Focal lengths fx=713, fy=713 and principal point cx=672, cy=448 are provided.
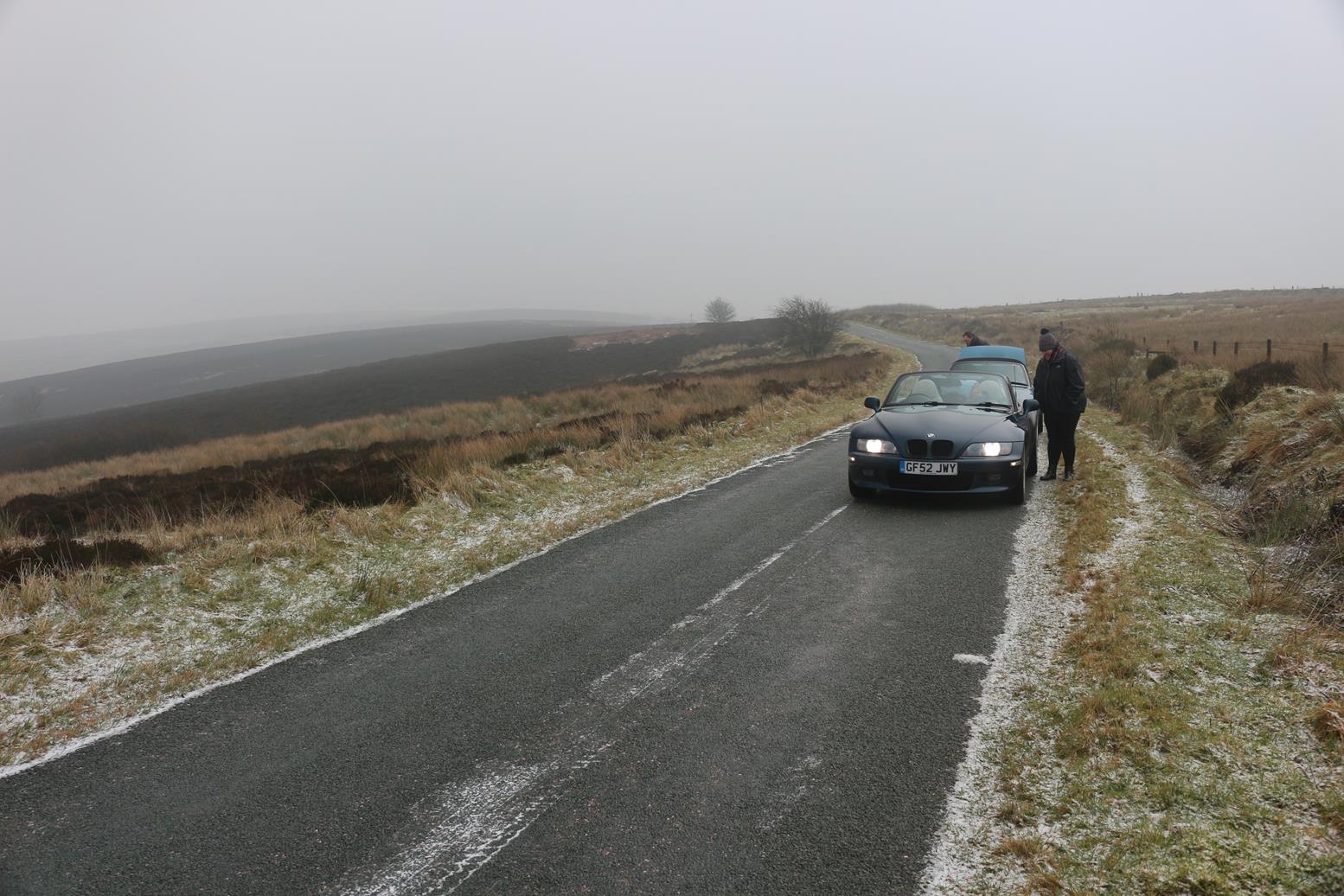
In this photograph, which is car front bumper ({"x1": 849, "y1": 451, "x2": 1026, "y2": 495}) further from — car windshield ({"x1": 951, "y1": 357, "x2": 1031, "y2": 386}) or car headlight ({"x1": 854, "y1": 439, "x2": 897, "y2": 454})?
car windshield ({"x1": 951, "y1": 357, "x2": 1031, "y2": 386})

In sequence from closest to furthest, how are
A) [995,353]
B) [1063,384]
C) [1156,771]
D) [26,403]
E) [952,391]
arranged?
1. [1156,771]
2. [1063,384]
3. [952,391]
4. [995,353]
5. [26,403]

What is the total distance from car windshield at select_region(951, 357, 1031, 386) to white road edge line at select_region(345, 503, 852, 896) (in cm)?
986

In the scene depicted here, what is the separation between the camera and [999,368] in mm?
13453

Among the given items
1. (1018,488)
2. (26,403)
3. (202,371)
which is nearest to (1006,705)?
(1018,488)

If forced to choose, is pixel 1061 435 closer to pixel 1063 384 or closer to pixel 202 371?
pixel 1063 384

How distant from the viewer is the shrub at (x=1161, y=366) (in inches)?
715

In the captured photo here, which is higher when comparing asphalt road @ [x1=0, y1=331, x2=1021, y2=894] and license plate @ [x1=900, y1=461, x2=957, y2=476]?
license plate @ [x1=900, y1=461, x2=957, y2=476]

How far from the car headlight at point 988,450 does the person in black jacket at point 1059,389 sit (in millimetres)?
1706

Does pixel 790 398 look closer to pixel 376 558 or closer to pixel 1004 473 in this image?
pixel 1004 473

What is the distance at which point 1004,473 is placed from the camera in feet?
26.8

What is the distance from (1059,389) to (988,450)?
6.78 ft

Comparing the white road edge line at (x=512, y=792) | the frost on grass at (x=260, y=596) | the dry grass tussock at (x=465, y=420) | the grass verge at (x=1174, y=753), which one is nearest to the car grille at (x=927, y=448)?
the grass verge at (x=1174, y=753)

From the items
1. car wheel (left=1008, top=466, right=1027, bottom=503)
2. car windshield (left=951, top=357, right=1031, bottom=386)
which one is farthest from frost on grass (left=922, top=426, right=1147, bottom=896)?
car windshield (left=951, top=357, right=1031, bottom=386)

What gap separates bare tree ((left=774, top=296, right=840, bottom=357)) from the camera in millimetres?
46594
